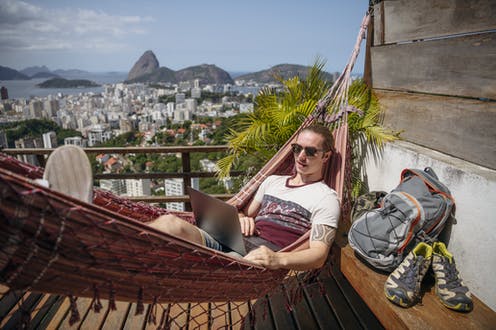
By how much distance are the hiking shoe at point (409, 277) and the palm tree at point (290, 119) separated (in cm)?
98

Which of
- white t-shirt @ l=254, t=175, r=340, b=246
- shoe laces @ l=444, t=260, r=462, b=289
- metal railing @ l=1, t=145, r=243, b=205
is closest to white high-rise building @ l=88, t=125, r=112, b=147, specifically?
metal railing @ l=1, t=145, r=243, b=205

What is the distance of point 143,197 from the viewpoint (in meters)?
3.04

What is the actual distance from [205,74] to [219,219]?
120 feet

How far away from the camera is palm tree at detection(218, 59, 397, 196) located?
219 centimetres

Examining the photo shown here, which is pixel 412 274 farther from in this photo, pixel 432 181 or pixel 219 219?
pixel 219 219

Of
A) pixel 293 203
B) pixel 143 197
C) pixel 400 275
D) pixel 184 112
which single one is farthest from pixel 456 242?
pixel 184 112

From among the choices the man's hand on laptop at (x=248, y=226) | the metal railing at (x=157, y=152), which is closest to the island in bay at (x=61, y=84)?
the metal railing at (x=157, y=152)

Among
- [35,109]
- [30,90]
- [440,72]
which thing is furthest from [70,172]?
[30,90]

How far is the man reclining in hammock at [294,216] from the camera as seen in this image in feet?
4.25

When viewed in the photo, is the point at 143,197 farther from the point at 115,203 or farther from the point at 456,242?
the point at 456,242

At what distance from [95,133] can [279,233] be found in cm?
1064

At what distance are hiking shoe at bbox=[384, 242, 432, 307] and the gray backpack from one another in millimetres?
60

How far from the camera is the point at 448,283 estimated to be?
1159 mm

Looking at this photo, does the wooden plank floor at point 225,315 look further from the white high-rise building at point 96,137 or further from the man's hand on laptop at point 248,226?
the white high-rise building at point 96,137
